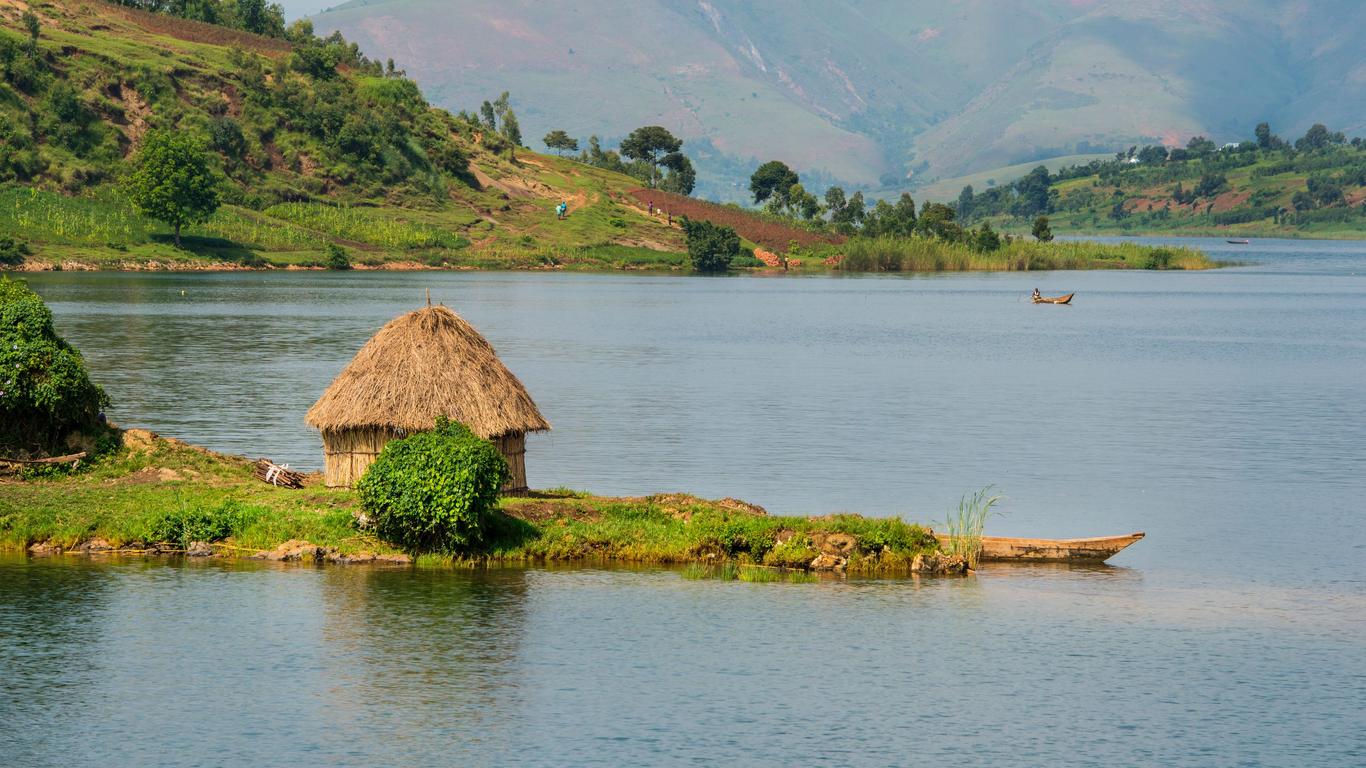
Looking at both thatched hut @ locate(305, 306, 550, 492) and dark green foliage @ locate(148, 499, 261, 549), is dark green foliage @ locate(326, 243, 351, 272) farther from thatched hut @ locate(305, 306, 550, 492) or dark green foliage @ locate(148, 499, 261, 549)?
dark green foliage @ locate(148, 499, 261, 549)

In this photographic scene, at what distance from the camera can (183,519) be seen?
3731cm

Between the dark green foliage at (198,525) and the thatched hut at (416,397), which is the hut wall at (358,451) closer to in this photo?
the thatched hut at (416,397)

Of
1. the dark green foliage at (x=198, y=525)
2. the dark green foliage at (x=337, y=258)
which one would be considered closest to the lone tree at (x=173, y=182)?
the dark green foliage at (x=337, y=258)

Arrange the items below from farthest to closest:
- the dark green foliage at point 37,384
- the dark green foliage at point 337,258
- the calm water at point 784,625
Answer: the dark green foliage at point 337,258 < the dark green foliage at point 37,384 < the calm water at point 784,625

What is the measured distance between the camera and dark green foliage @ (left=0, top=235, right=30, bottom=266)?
145 m

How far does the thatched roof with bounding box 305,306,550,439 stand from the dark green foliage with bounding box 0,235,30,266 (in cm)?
11804

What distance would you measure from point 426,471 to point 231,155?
166647 millimetres

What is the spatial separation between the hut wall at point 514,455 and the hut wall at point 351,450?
7.90ft

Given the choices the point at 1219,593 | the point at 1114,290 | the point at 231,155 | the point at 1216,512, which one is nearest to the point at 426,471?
the point at 1219,593

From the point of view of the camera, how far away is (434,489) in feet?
115

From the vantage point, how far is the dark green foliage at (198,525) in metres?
37.1

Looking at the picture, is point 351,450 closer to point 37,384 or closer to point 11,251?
point 37,384

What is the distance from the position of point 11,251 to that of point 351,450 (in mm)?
120637

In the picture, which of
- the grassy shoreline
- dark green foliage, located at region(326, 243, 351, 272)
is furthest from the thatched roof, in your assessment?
dark green foliage, located at region(326, 243, 351, 272)
